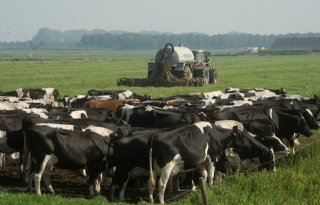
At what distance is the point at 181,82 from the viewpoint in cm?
4194

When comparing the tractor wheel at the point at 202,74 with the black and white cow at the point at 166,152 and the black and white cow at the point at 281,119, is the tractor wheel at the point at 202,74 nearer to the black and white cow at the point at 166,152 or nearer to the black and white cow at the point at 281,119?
the black and white cow at the point at 281,119

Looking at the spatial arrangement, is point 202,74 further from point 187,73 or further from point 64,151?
point 64,151

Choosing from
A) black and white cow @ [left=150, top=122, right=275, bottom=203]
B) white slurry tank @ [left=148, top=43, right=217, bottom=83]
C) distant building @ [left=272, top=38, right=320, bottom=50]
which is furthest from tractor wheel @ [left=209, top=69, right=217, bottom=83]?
distant building @ [left=272, top=38, right=320, bottom=50]

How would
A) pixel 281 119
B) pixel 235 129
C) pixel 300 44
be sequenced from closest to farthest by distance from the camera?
pixel 235 129 < pixel 281 119 < pixel 300 44

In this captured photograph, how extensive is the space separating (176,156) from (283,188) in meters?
2.57

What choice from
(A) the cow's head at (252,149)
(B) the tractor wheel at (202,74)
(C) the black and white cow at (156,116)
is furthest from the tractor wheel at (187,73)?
(A) the cow's head at (252,149)

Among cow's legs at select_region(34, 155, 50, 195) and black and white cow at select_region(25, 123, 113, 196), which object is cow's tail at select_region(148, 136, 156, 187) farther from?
cow's legs at select_region(34, 155, 50, 195)

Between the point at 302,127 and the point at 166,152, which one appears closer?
the point at 166,152

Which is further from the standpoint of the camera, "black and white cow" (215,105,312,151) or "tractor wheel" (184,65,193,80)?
"tractor wheel" (184,65,193,80)

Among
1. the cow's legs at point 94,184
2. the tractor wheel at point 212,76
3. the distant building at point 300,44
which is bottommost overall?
the distant building at point 300,44

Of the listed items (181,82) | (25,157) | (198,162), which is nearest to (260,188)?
(198,162)

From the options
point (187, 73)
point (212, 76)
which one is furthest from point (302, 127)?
point (212, 76)

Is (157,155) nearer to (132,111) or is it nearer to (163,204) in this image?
(163,204)

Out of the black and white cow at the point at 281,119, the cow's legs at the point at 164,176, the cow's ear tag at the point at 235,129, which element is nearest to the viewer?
the cow's legs at the point at 164,176
